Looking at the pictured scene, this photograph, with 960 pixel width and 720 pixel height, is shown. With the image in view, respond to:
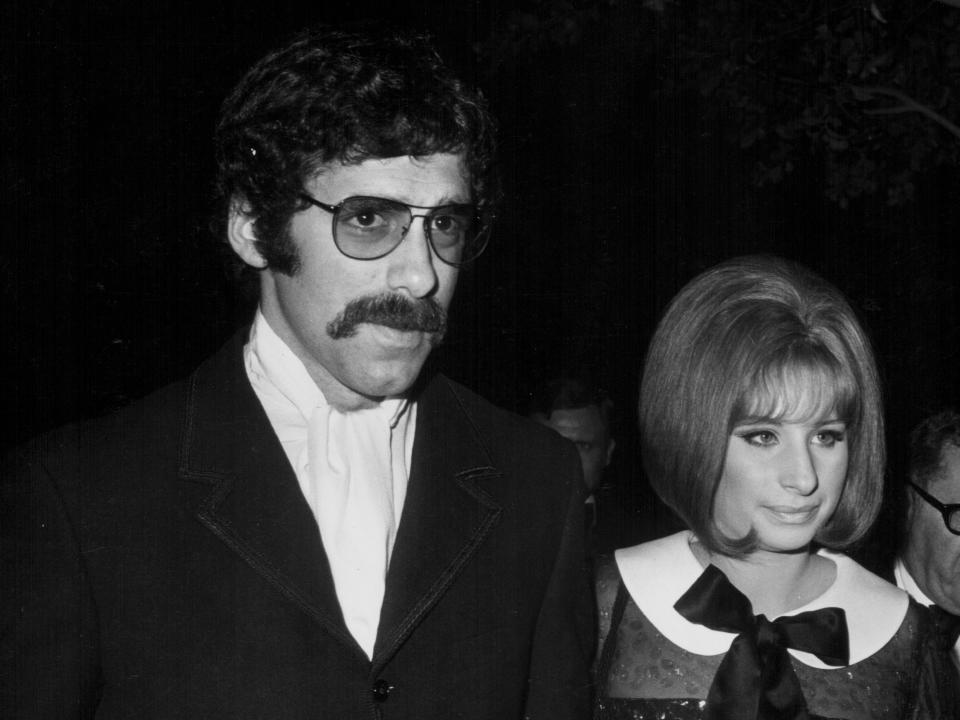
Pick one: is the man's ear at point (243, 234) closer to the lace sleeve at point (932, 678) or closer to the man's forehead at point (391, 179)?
the man's forehead at point (391, 179)

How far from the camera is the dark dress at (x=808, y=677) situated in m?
2.56

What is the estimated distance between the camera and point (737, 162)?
8.92 meters

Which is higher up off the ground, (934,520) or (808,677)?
(934,520)

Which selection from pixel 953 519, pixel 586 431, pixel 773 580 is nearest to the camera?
pixel 773 580

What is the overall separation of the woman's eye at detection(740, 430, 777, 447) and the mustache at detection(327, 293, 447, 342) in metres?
0.92

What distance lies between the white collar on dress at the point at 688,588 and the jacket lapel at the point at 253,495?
3.14ft

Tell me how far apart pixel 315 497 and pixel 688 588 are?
3.45 ft

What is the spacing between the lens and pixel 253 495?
6.82ft

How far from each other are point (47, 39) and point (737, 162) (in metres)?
6.34

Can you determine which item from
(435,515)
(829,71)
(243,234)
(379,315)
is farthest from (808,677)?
(829,71)

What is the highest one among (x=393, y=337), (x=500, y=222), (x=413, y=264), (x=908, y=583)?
(x=413, y=264)

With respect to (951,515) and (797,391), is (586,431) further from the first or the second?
(797,391)

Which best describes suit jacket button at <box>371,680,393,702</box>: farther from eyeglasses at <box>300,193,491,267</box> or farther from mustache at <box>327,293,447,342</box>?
eyeglasses at <box>300,193,491,267</box>

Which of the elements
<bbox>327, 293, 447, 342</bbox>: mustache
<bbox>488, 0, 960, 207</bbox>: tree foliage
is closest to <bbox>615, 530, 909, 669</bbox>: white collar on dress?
<bbox>327, 293, 447, 342</bbox>: mustache
